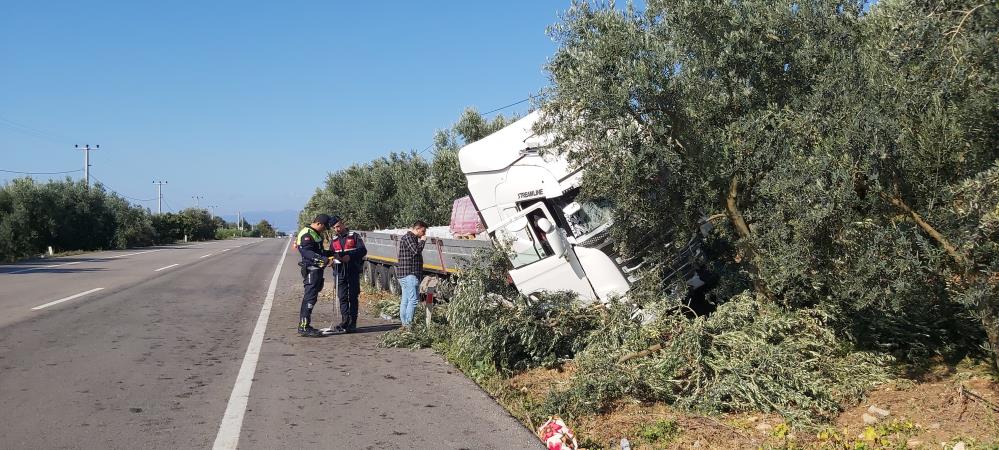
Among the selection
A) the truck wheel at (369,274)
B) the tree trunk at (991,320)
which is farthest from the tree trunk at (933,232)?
the truck wheel at (369,274)

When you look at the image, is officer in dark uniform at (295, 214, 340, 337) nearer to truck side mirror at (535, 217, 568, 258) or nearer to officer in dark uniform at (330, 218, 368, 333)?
officer in dark uniform at (330, 218, 368, 333)

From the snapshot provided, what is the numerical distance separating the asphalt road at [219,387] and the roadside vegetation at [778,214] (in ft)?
2.57

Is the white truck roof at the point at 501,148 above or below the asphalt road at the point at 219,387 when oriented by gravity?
above

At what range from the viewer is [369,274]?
19078 mm

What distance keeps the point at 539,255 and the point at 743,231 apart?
2494 millimetres

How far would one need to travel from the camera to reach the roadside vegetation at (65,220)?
132ft

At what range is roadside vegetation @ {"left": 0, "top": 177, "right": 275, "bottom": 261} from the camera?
40.1 metres

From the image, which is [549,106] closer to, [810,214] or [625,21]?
[625,21]

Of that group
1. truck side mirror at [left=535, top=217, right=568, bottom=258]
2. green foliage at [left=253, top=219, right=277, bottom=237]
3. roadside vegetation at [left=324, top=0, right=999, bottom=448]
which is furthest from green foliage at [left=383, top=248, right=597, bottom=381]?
green foliage at [left=253, top=219, right=277, bottom=237]

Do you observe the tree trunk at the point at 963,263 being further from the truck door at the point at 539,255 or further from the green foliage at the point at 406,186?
the green foliage at the point at 406,186

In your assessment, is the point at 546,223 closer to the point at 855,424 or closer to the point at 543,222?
the point at 543,222

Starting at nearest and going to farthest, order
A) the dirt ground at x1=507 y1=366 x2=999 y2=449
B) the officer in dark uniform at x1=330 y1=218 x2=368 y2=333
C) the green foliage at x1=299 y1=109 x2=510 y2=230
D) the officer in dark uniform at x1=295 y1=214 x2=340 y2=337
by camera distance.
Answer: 1. the dirt ground at x1=507 y1=366 x2=999 y2=449
2. the officer in dark uniform at x1=295 y1=214 x2=340 y2=337
3. the officer in dark uniform at x1=330 y1=218 x2=368 y2=333
4. the green foliage at x1=299 y1=109 x2=510 y2=230

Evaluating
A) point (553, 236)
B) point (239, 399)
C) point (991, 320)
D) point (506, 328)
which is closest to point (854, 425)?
point (991, 320)

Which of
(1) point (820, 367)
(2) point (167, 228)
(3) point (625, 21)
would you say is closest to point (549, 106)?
(3) point (625, 21)
